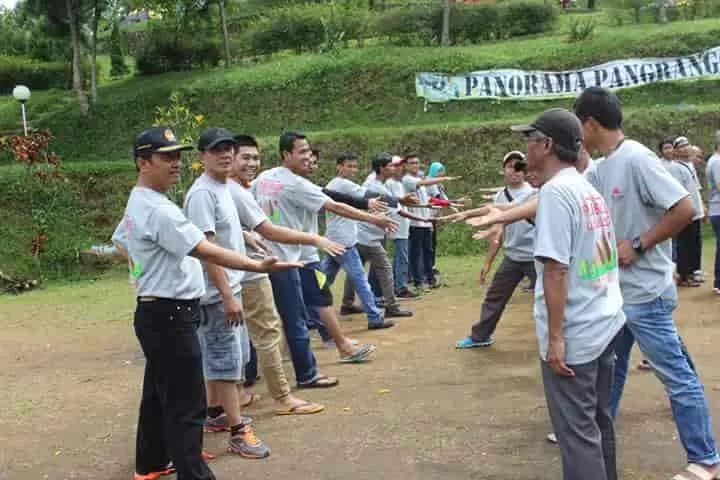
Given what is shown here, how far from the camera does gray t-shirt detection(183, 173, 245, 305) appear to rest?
441cm

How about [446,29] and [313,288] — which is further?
[446,29]

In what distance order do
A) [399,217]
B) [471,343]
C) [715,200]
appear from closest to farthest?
[471,343]
[715,200]
[399,217]

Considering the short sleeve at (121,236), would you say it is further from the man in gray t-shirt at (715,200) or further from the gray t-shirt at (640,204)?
the man in gray t-shirt at (715,200)

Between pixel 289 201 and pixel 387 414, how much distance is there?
68.9 inches

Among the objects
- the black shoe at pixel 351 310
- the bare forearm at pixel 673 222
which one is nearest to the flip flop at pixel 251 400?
the bare forearm at pixel 673 222

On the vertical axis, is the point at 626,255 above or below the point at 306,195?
below

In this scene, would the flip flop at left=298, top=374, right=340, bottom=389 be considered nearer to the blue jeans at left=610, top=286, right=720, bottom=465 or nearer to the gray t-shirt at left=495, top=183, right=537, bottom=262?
the gray t-shirt at left=495, top=183, right=537, bottom=262

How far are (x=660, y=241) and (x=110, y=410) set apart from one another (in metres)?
3.83

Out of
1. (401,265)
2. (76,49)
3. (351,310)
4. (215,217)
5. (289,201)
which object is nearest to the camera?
(215,217)

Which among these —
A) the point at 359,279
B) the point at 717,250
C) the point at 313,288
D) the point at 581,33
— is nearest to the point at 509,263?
the point at 313,288

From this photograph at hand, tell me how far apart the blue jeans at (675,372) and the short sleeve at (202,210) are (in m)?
2.29

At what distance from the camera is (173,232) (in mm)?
3543

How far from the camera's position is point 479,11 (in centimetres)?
2170

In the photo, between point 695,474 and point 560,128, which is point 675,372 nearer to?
point 695,474
